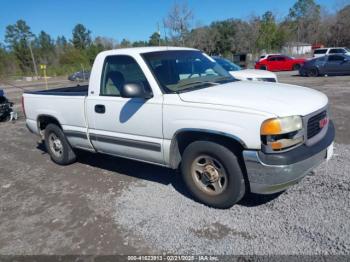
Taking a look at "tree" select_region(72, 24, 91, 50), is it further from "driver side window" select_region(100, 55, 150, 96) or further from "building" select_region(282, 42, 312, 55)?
"driver side window" select_region(100, 55, 150, 96)

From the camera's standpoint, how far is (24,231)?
360 centimetres

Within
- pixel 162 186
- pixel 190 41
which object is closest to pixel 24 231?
pixel 162 186

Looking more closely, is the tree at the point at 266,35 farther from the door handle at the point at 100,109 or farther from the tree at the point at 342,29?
the door handle at the point at 100,109

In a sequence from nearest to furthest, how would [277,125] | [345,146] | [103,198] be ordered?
[277,125] < [103,198] < [345,146]

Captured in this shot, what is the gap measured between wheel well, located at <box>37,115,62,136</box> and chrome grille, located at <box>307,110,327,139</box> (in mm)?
3993

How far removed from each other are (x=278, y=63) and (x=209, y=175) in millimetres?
26203

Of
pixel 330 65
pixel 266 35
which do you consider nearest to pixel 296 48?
pixel 266 35

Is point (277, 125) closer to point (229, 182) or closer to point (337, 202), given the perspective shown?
point (229, 182)

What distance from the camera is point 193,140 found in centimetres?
373

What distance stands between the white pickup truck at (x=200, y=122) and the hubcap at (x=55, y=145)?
57cm

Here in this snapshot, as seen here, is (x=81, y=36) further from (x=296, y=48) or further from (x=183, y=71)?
(x=183, y=71)

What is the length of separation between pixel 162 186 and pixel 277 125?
81.0 inches

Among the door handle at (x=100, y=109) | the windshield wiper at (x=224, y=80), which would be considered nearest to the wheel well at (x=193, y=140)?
the windshield wiper at (x=224, y=80)

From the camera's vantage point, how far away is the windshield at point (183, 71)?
3934 millimetres
